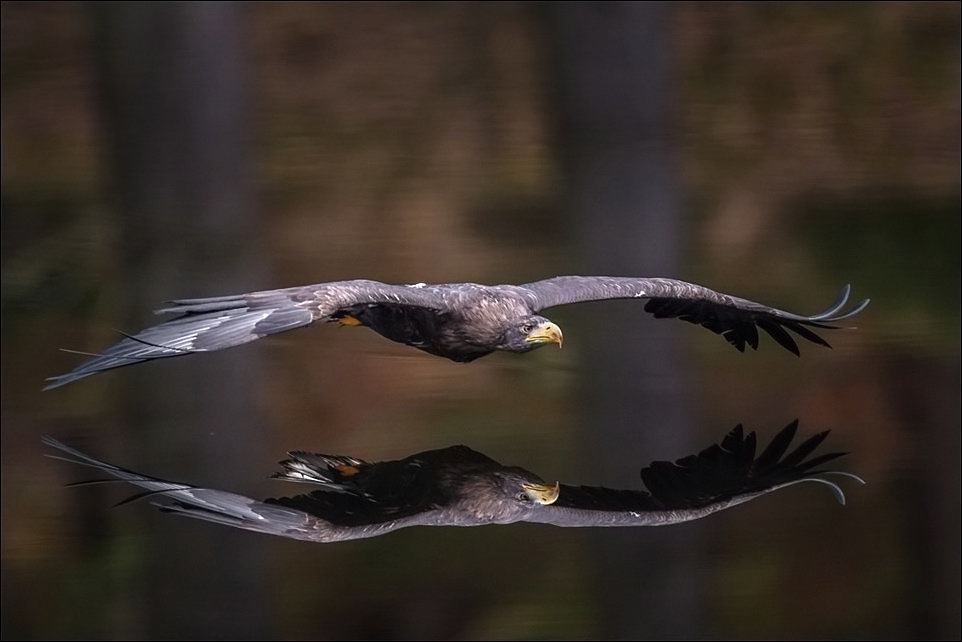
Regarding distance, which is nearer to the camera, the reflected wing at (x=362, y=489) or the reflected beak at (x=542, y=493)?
the reflected wing at (x=362, y=489)

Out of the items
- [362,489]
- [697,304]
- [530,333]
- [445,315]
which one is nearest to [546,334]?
[530,333]

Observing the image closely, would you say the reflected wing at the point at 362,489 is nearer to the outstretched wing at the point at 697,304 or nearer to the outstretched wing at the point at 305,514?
the outstretched wing at the point at 305,514

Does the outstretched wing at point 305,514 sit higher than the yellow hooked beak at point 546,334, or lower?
lower

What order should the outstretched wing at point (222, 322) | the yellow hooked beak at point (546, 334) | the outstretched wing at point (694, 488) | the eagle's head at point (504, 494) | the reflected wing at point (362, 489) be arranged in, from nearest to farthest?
the outstretched wing at point (222, 322) < the reflected wing at point (362, 489) < the eagle's head at point (504, 494) < the outstretched wing at point (694, 488) < the yellow hooked beak at point (546, 334)

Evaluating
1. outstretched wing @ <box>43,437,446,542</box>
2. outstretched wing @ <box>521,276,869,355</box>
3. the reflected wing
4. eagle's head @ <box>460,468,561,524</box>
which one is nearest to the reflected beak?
eagle's head @ <box>460,468,561,524</box>

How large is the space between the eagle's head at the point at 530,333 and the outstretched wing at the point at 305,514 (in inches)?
43.0

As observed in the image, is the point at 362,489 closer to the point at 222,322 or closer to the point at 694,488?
the point at 222,322

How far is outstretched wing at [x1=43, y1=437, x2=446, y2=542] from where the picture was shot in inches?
121

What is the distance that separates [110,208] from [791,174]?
170 inches

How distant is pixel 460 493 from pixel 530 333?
3.30 feet

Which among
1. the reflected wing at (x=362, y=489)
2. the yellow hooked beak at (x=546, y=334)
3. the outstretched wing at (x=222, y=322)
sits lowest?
the reflected wing at (x=362, y=489)

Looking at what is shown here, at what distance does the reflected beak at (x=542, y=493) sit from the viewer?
11.6 feet

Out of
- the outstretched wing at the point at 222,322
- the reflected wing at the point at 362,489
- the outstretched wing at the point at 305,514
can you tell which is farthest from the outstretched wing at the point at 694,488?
the outstretched wing at the point at 222,322

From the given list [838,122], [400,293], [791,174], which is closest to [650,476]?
[400,293]
